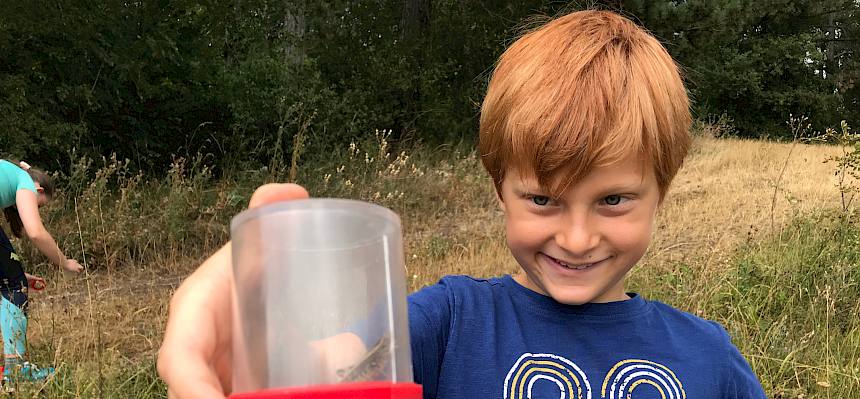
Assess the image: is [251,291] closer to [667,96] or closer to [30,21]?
[667,96]

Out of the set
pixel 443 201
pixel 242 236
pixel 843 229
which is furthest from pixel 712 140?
pixel 242 236

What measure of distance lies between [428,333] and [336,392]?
643mm

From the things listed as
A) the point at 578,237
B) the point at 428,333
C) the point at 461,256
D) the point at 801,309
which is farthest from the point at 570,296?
the point at 461,256

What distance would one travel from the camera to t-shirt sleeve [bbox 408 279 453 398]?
3.85ft

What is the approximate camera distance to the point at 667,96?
128 cm

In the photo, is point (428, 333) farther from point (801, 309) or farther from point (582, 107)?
point (801, 309)

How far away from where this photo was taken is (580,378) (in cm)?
121

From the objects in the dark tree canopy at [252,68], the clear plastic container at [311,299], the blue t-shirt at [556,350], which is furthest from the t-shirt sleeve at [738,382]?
the dark tree canopy at [252,68]

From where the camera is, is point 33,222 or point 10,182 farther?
point 10,182

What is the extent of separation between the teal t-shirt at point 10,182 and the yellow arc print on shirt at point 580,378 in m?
3.71

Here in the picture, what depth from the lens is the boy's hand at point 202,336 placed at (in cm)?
62

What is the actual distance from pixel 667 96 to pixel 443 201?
6926mm

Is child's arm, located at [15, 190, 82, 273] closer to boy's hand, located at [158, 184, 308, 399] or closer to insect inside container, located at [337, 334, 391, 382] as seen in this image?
boy's hand, located at [158, 184, 308, 399]

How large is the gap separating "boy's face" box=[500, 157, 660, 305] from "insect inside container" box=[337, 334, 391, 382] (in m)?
0.63
